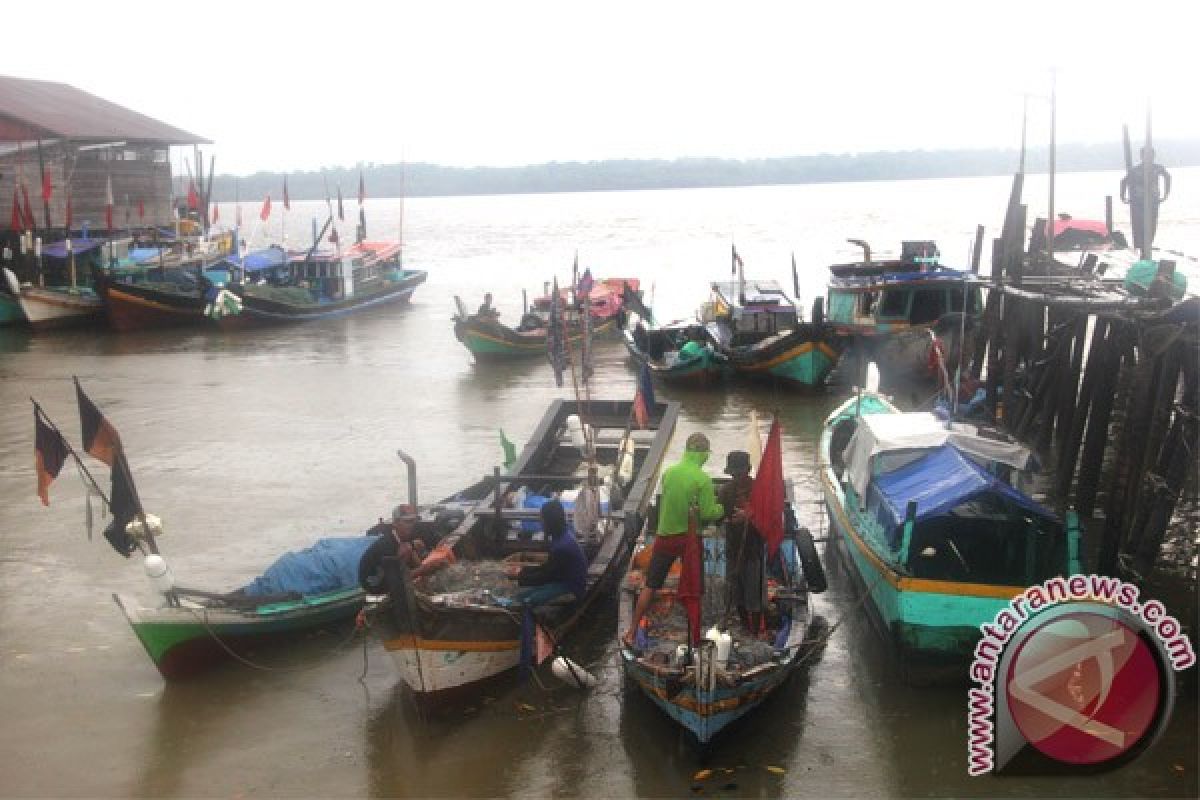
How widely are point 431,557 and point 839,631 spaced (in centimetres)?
387

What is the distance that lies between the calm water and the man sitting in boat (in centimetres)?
84

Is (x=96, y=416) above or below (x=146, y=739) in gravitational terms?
above

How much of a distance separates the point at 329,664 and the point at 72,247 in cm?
3182

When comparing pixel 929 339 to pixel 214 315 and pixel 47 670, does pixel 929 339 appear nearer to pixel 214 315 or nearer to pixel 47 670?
pixel 47 670

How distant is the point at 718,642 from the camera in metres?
8.38

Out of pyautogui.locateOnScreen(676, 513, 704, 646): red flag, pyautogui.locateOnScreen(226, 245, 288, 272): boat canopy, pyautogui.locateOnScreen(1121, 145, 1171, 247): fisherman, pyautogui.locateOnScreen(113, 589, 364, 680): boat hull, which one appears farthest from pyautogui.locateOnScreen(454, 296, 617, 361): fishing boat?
pyautogui.locateOnScreen(676, 513, 704, 646): red flag

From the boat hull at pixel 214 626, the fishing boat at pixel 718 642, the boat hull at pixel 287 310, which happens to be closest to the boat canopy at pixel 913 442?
the fishing boat at pixel 718 642

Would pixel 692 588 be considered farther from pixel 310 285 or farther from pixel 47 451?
pixel 310 285

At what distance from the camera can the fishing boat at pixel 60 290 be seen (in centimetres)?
3428

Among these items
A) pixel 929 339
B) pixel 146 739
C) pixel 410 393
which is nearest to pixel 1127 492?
pixel 146 739

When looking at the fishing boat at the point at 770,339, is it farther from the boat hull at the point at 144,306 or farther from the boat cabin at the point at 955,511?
the boat hull at the point at 144,306

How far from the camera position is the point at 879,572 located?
10.0 meters

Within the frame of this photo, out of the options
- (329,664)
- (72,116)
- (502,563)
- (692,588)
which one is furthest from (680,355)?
(72,116)

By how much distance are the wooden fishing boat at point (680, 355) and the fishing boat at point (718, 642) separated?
508 inches
